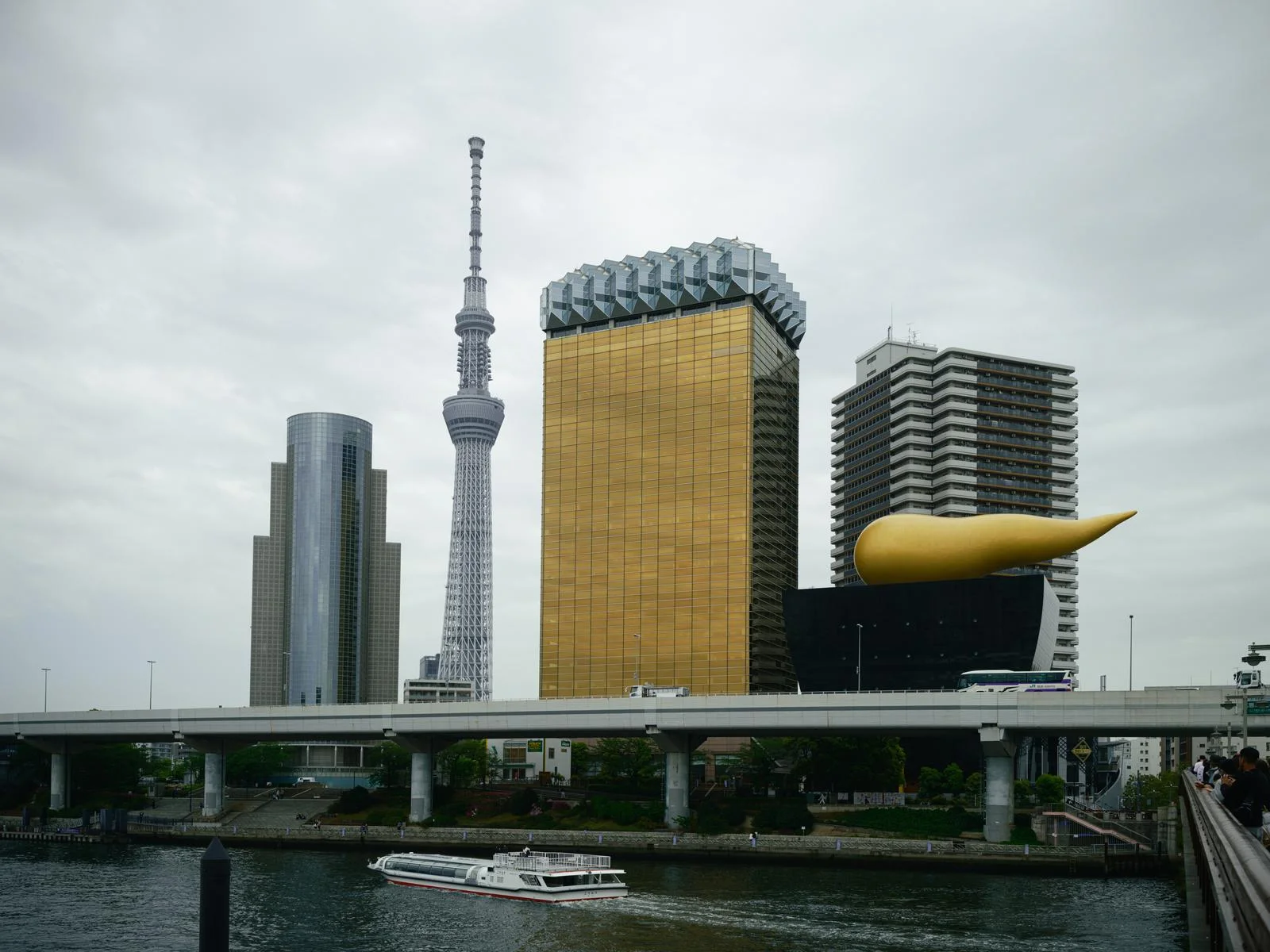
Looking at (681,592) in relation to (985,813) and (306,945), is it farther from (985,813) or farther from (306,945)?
(306,945)

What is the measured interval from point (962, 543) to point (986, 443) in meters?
78.7

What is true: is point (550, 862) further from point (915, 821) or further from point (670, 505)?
point (670, 505)

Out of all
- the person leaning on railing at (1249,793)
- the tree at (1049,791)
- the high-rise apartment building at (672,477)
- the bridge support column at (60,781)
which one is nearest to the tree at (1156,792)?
the tree at (1049,791)

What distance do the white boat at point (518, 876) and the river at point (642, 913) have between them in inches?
63.8

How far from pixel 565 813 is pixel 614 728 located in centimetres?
984

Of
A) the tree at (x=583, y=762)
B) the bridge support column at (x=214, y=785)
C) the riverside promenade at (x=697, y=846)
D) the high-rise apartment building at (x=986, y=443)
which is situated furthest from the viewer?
the high-rise apartment building at (x=986, y=443)

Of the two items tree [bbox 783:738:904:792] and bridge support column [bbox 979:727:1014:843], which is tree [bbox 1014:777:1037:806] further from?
bridge support column [bbox 979:727:1014:843]

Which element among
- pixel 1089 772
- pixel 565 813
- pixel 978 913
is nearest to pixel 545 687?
pixel 565 813

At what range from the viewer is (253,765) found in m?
Answer: 172

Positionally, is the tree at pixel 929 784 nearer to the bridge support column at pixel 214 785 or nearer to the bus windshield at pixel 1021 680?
the bus windshield at pixel 1021 680

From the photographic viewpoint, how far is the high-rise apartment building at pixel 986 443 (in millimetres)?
189500

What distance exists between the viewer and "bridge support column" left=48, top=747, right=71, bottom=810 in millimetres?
132000

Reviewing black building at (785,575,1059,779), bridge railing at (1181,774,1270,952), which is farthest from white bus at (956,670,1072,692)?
bridge railing at (1181,774,1270,952)

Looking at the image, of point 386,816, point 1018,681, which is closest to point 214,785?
point 386,816
